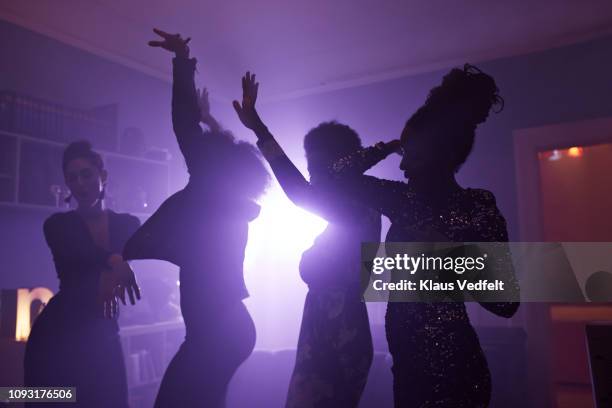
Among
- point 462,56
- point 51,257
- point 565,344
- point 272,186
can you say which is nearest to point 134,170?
point 51,257

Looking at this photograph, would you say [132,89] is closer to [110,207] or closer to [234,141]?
[110,207]

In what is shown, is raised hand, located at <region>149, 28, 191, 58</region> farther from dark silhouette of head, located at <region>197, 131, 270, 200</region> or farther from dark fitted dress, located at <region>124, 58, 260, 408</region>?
dark silhouette of head, located at <region>197, 131, 270, 200</region>

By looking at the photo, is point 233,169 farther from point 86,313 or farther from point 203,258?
point 86,313

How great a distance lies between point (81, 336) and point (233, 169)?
33.7 inches

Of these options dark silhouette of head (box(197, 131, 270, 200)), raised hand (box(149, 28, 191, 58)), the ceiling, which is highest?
the ceiling

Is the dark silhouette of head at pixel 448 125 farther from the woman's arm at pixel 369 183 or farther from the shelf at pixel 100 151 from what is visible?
the shelf at pixel 100 151

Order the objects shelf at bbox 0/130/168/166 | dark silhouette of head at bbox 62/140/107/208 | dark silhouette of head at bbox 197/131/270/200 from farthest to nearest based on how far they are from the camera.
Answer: shelf at bbox 0/130/168/166, dark silhouette of head at bbox 62/140/107/208, dark silhouette of head at bbox 197/131/270/200

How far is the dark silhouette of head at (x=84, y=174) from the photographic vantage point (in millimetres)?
2049

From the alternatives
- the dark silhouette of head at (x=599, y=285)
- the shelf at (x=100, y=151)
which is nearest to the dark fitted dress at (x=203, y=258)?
the shelf at (x=100, y=151)

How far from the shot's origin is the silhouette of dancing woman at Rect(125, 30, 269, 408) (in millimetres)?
1665

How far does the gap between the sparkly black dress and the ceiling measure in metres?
1.56

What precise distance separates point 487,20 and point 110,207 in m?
2.16

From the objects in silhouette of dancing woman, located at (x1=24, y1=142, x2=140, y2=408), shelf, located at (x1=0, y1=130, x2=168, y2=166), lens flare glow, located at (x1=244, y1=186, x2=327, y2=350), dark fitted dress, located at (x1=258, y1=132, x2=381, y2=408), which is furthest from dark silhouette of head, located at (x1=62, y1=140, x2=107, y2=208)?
lens flare glow, located at (x1=244, y1=186, x2=327, y2=350)

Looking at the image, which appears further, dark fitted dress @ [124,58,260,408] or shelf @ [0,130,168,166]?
shelf @ [0,130,168,166]
